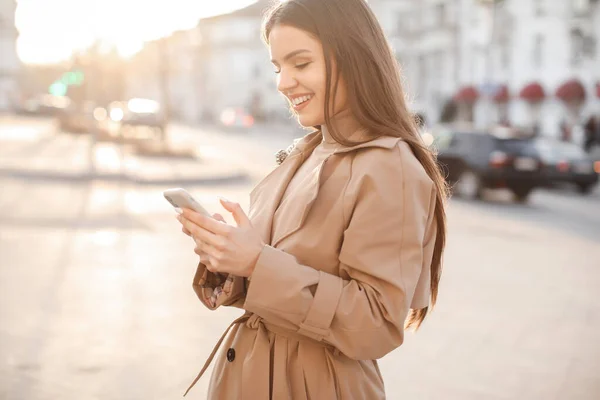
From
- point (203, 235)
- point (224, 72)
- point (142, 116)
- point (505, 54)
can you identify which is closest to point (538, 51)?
point (505, 54)

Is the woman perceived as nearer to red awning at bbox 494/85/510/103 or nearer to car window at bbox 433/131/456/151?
car window at bbox 433/131/456/151

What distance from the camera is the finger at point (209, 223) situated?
194 cm

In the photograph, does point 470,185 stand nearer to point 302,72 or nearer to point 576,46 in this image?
point 302,72

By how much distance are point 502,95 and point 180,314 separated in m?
40.7

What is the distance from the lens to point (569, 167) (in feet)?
73.5

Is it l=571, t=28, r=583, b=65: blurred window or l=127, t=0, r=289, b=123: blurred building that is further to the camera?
l=127, t=0, r=289, b=123: blurred building

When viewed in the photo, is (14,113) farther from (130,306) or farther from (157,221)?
(130,306)

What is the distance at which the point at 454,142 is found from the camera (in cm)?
2027

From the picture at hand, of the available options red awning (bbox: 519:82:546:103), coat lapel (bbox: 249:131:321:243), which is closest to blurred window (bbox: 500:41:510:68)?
red awning (bbox: 519:82:546:103)

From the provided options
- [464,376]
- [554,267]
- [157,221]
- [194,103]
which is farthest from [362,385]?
[194,103]

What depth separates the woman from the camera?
1.97 meters

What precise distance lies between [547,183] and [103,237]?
37.3 feet

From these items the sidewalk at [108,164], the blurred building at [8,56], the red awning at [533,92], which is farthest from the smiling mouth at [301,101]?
the blurred building at [8,56]

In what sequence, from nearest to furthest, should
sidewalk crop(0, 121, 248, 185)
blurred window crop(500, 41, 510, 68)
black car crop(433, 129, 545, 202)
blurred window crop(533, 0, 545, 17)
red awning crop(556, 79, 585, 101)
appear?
black car crop(433, 129, 545, 202) → sidewalk crop(0, 121, 248, 185) → red awning crop(556, 79, 585, 101) → blurred window crop(533, 0, 545, 17) → blurred window crop(500, 41, 510, 68)
